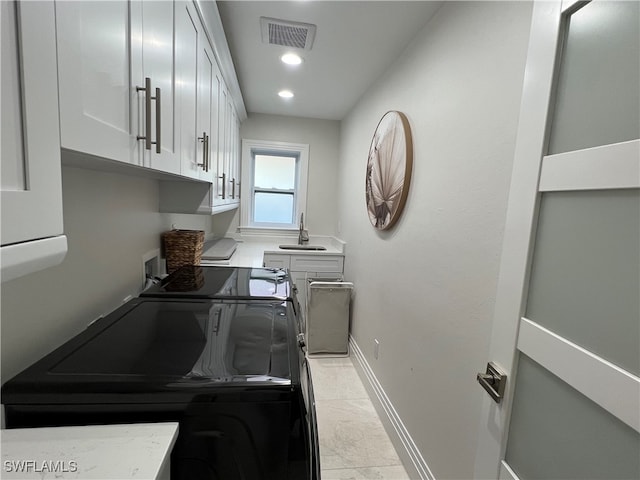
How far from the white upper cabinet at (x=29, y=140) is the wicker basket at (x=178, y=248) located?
4.74 feet

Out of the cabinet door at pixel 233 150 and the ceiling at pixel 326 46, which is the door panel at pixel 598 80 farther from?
the cabinet door at pixel 233 150

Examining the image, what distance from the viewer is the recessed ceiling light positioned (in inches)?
84.9

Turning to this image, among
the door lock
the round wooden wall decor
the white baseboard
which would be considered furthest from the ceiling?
the white baseboard

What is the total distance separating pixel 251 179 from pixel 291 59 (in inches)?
71.2

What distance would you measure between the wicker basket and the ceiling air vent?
134 cm

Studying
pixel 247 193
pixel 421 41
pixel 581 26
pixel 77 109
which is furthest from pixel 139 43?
pixel 247 193

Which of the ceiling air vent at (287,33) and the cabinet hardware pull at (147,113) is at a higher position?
the ceiling air vent at (287,33)

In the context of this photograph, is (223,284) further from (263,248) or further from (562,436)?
(263,248)

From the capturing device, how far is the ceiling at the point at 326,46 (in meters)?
1.61

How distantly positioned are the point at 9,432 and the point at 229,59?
6.94 feet

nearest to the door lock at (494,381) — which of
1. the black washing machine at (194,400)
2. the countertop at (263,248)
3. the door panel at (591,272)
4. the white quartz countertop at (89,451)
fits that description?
the door panel at (591,272)

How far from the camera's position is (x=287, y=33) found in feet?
6.13

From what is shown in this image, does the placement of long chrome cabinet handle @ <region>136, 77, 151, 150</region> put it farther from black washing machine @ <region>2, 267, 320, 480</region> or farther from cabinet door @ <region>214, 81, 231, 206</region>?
cabinet door @ <region>214, 81, 231, 206</region>

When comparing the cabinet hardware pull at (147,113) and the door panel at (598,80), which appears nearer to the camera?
the door panel at (598,80)
